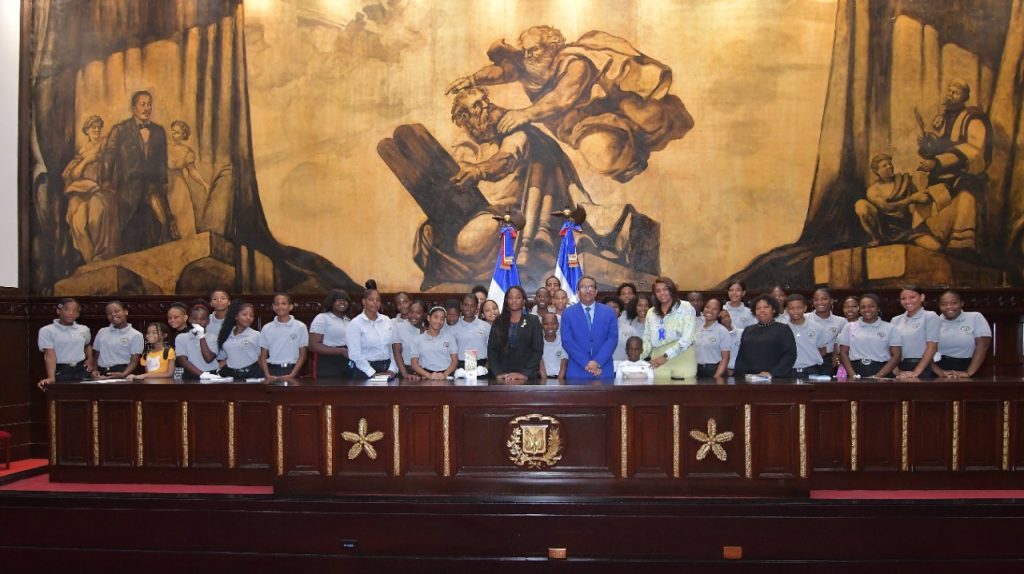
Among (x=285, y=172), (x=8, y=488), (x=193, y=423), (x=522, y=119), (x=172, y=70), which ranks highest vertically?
(x=172, y=70)

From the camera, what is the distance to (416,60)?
37.7 feet

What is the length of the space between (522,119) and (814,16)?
4.40 metres

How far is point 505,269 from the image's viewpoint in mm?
10602

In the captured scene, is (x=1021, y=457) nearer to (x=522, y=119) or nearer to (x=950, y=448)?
(x=950, y=448)

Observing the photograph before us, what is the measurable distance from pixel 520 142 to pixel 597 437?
5.78m

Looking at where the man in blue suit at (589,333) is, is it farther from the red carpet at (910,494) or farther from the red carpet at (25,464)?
the red carpet at (25,464)

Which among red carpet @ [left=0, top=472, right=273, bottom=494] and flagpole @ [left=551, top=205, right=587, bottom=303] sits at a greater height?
flagpole @ [left=551, top=205, right=587, bottom=303]

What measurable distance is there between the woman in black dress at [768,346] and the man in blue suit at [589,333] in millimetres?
1307

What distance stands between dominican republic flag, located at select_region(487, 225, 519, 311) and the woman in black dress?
12.3 feet

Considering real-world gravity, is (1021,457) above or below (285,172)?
below

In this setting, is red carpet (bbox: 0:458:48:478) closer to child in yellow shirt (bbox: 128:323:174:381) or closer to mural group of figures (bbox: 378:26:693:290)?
child in yellow shirt (bbox: 128:323:174:381)

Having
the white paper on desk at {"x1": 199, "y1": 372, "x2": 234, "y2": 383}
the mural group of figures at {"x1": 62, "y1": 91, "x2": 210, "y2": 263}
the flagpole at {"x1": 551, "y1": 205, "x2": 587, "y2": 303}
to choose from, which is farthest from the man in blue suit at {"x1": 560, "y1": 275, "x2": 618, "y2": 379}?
the mural group of figures at {"x1": 62, "y1": 91, "x2": 210, "y2": 263}

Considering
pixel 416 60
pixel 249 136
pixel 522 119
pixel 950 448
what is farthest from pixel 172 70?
pixel 950 448

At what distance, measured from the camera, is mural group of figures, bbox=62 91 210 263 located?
1154 cm
